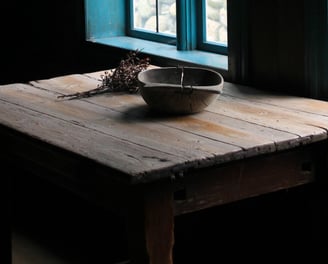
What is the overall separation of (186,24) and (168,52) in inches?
5.1

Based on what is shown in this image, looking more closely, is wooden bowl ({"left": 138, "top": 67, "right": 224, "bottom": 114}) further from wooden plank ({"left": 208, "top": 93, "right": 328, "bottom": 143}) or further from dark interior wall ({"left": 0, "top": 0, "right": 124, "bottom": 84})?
dark interior wall ({"left": 0, "top": 0, "right": 124, "bottom": 84})

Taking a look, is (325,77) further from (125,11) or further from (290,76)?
(125,11)

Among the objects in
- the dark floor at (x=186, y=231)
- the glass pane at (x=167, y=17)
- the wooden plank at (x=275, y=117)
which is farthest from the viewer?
the glass pane at (x=167, y=17)

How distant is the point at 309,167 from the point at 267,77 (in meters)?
0.50

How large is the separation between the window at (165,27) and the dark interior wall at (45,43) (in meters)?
0.08

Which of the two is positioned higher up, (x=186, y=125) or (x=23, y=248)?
(x=186, y=125)

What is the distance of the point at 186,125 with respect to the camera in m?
2.60

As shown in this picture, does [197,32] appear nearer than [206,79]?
No

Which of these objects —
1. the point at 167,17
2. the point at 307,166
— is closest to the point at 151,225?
the point at 307,166

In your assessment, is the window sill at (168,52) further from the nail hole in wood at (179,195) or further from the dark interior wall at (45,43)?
the nail hole in wood at (179,195)

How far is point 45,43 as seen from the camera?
4.46m

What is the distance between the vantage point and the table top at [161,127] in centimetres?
229

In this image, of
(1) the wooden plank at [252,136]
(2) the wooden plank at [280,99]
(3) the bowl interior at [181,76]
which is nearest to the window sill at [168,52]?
(2) the wooden plank at [280,99]

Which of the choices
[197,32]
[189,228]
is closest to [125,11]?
[197,32]
